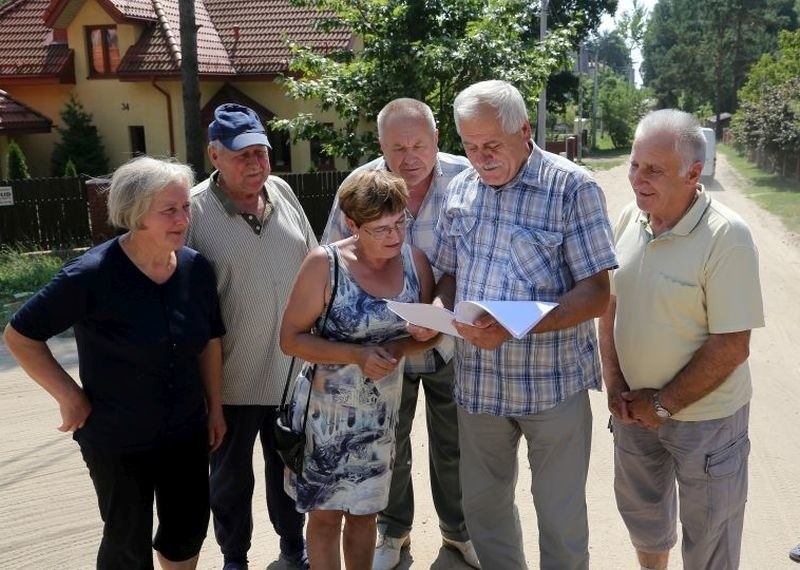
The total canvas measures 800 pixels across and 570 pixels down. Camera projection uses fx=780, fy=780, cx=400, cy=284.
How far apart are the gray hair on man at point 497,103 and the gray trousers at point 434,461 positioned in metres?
1.32

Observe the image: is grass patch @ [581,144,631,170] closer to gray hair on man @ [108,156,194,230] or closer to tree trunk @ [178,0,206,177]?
tree trunk @ [178,0,206,177]

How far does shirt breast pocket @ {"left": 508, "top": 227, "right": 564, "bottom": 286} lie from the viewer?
2.87 metres

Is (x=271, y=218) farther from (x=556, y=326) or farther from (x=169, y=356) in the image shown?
(x=556, y=326)

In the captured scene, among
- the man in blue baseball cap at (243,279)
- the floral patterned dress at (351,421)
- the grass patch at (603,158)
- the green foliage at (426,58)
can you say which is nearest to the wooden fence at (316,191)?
the green foliage at (426,58)

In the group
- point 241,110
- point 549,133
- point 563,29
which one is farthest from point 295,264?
point 549,133

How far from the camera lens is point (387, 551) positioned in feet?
12.6

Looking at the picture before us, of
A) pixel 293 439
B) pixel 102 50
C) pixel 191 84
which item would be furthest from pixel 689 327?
pixel 102 50

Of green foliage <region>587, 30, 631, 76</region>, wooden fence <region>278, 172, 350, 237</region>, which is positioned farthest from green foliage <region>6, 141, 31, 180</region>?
green foliage <region>587, 30, 631, 76</region>

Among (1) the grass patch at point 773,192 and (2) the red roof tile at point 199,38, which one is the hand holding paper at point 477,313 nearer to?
(1) the grass patch at point 773,192

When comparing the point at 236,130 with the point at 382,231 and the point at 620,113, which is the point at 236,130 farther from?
the point at 620,113

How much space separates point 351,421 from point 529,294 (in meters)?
0.84

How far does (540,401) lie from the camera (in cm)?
295

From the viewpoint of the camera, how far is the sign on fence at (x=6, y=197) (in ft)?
45.0

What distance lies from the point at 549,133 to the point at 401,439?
1947 inches
